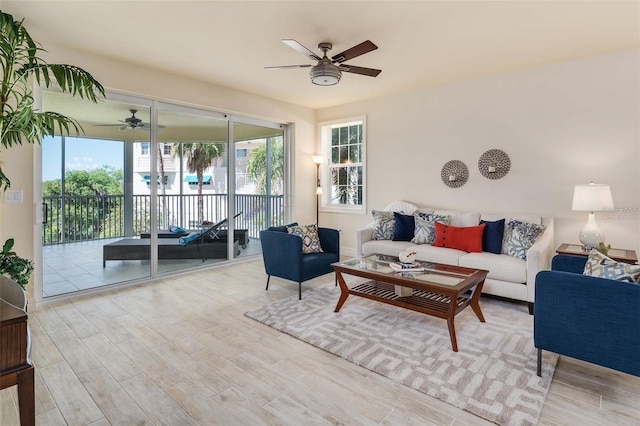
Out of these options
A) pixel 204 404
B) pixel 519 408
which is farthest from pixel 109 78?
pixel 519 408

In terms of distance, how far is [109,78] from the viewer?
398 centimetres

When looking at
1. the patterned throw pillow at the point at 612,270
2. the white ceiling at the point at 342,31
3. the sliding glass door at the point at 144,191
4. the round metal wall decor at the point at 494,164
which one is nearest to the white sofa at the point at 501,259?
the round metal wall decor at the point at 494,164

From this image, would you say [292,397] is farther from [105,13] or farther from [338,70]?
[105,13]

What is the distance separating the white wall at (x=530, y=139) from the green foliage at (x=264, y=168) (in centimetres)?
173

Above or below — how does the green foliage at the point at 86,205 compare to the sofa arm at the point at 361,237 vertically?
above

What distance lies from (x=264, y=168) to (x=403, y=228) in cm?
265

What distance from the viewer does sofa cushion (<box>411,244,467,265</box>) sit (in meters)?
3.96

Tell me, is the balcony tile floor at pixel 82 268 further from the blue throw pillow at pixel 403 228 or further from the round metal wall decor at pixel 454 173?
the round metal wall decor at pixel 454 173

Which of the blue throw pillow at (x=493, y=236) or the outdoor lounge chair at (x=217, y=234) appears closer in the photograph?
the blue throw pillow at (x=493, y=236)

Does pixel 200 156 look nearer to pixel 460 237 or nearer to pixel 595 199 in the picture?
pixel 460 237

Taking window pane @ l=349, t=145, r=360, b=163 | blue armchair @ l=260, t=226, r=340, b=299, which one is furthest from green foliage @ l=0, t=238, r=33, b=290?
window pane @ l=349, t=145, r=360, b=163

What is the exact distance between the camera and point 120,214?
14.3ft

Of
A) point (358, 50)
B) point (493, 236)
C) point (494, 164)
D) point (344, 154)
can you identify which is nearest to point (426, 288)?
point (493, 236)

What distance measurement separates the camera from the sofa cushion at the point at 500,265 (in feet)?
11.6
